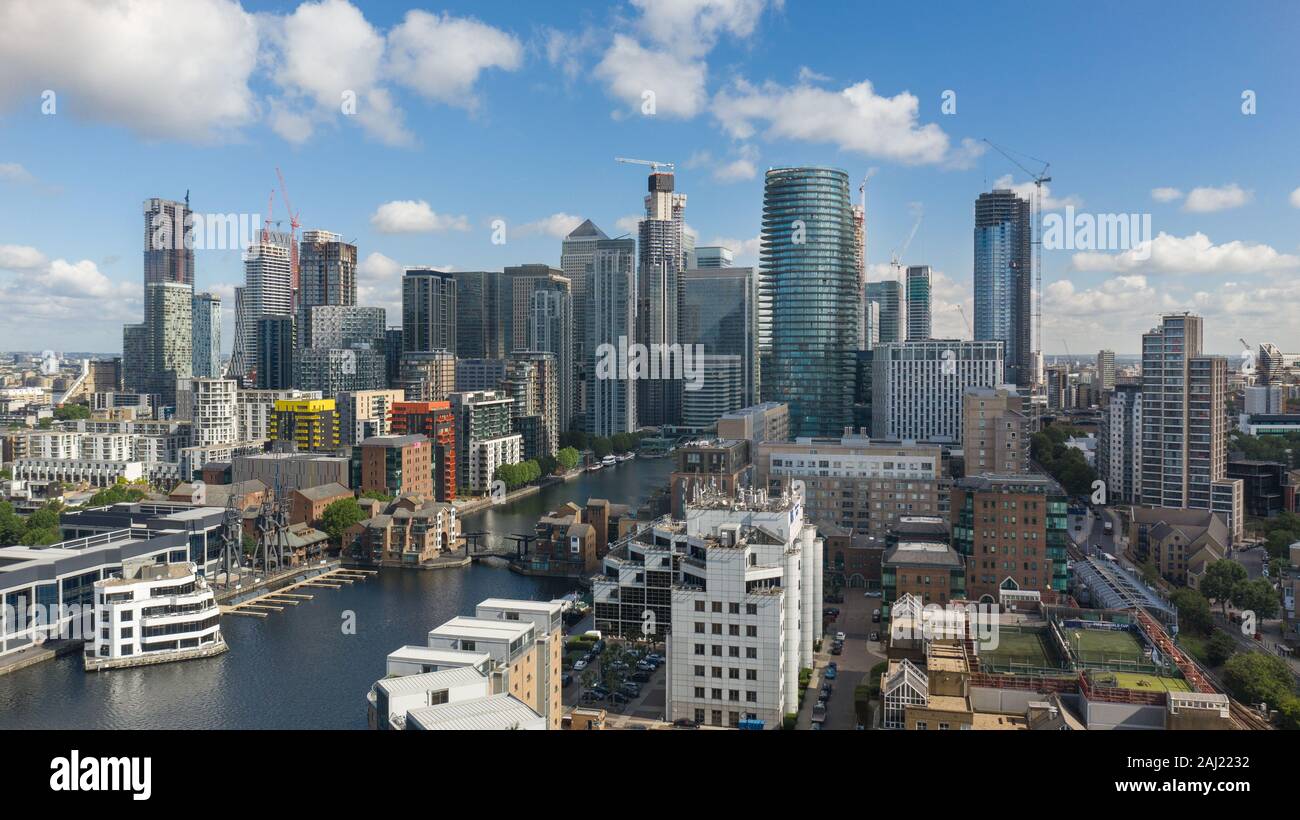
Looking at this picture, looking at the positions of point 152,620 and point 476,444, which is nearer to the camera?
point 152,620

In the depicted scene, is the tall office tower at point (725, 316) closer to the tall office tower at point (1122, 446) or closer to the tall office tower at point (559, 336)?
the tall office tower at point (559, 336)

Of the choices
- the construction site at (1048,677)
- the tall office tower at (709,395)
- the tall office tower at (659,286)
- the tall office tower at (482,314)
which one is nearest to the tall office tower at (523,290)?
the tall office tower at (482,314)

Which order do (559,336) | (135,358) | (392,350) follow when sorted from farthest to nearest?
1. (392,350)
2. (135,358)
3. (559,336)

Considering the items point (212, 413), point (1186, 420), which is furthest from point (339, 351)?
point (1186, 420)

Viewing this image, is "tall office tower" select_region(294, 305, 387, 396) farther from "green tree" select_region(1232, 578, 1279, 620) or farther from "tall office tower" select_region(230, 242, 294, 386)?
"green tree" select_region(1232, 578, 1279, 620)

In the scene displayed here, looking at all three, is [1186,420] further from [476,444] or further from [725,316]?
[725,316]

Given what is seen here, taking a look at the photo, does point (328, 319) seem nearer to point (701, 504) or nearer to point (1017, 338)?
point (1017, 338)

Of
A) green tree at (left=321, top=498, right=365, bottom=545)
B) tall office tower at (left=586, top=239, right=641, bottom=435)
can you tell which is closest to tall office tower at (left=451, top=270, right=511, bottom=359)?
tall office tower at (left=586, top=239, right=641, bottom=435)

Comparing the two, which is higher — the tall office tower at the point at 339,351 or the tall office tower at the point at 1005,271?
the tall office tower at the point at 1005,271
